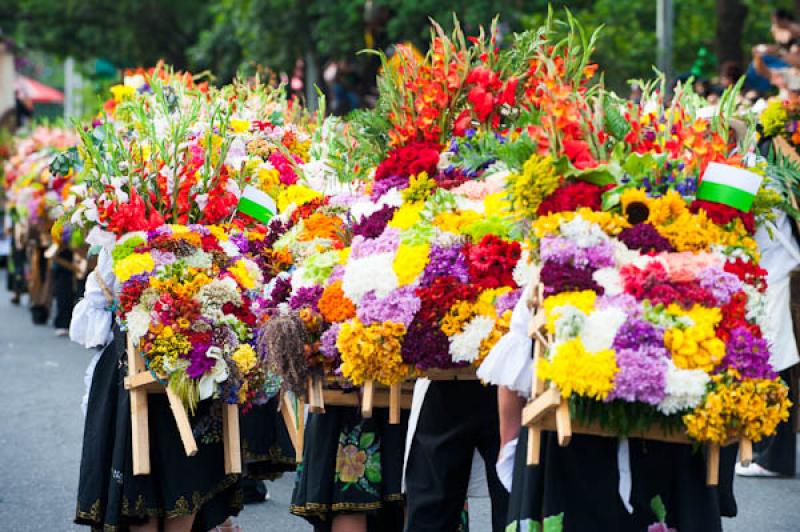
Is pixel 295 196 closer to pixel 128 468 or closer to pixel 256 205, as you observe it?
pixel 256 205

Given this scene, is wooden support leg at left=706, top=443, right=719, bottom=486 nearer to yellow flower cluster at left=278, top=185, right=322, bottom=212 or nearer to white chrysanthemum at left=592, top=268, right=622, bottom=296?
white chrysanthemum at left=592, top=268, right=622, bottom=296

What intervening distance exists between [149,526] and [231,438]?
0.52 meters

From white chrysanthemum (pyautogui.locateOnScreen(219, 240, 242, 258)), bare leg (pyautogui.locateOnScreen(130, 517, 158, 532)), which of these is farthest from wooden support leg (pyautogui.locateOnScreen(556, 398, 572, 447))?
bare leg (pyautogui.locateOnScreen(130, 517, 158, 532))

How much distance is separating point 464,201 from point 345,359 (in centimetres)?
76

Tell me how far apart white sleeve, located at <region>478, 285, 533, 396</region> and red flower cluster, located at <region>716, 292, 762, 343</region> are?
2.05ft

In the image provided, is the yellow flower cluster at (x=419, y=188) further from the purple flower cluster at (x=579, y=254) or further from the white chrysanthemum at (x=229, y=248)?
the purple flower cluster at (x=579, y=254)

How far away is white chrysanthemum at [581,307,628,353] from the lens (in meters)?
4.20

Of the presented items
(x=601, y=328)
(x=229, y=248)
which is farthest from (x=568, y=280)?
(x=229, y=248)

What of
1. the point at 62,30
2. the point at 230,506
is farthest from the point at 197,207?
the point at 62,30

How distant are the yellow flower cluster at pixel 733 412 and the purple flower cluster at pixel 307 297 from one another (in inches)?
72.1

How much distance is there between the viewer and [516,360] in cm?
459

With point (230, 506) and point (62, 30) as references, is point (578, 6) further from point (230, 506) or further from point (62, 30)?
point (230, 506)

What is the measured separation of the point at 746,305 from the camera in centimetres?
436

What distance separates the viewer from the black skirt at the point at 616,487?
4410 mm
